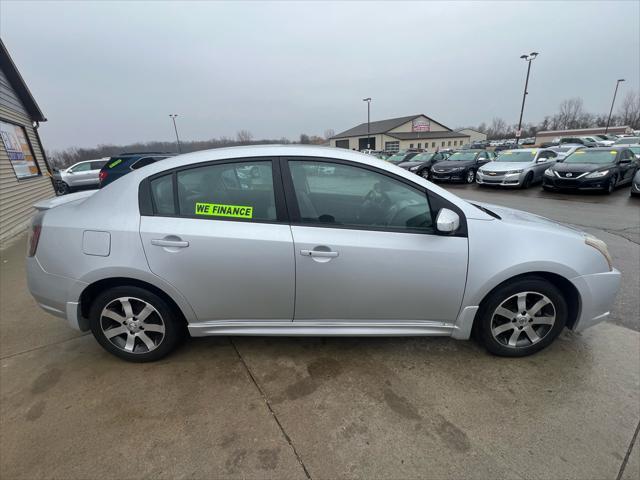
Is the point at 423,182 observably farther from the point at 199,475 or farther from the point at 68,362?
the point at 68,362

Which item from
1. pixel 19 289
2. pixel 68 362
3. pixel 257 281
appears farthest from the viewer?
pixel 19 289

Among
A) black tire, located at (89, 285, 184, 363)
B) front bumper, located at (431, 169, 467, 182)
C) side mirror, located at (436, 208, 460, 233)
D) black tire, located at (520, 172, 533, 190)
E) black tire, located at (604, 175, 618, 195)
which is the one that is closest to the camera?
side mirror, located at (436, 208, 460, 233)

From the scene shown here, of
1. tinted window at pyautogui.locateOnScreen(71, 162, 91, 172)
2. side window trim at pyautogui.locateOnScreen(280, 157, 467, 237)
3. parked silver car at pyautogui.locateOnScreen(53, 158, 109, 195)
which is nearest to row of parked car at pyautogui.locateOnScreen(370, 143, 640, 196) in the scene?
side window trim at pyautogui.locateOnScreen(280, 157, 467, 237)

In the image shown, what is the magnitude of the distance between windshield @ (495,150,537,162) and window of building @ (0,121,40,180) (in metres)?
16.4

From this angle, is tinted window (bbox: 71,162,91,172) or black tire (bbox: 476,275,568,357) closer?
black tire (bbox: 476,275,568,357)

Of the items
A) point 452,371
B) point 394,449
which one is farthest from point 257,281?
point 452,371

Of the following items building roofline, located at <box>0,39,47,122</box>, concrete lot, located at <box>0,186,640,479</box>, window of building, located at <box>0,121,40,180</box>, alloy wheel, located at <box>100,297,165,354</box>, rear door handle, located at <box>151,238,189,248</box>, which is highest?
building roofline, located at <box>0,39,47,122</box>

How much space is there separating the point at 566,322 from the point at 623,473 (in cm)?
108

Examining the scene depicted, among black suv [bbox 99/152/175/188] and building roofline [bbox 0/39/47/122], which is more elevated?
building roofline [bbox 0/39/47/122]

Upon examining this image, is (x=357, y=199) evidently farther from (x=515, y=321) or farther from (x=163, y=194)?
(x=515, y=321)

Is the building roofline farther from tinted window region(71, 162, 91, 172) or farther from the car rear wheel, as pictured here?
the car rear wheel

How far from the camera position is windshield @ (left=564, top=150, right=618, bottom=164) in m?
10.5

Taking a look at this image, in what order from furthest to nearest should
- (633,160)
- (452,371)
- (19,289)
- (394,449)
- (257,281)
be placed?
(633,160), (19,289), (452,371), (257,281), (394,449)

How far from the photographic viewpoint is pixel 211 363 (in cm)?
252
